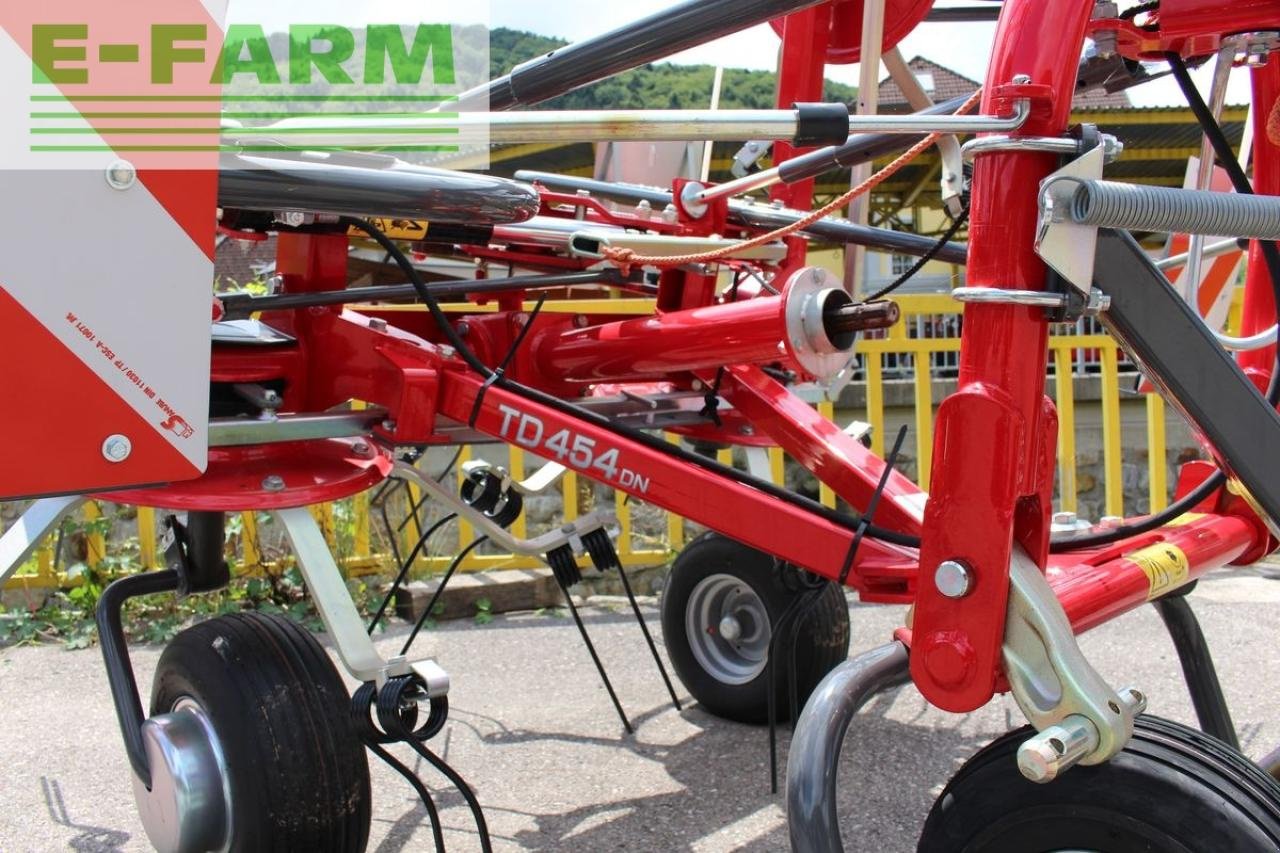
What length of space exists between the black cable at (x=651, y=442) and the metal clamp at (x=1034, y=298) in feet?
2.26

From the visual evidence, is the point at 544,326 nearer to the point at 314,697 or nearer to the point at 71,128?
the point at 314,697

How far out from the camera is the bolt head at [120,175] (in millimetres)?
1530

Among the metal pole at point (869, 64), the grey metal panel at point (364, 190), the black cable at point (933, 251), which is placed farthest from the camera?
the metal pole at point (869, 64)

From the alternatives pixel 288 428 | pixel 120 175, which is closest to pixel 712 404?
pixel 288 428

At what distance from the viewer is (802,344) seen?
92.8 inches

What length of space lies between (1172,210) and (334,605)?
1.41 m

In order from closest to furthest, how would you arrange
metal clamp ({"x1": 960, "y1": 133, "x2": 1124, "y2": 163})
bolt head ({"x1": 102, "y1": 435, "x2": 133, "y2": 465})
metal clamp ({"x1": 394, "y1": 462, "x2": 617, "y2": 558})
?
metal clamp ({"x1": 960, "y1": 133, "x2": 1124, "y2": 163}) → bolt head ({"x1": 102, "y1": 435, "x2": 133, "y2": 465}) → metal clamp ({"x1": 394, "y1": 462, "x2": 617, "y2": 558})

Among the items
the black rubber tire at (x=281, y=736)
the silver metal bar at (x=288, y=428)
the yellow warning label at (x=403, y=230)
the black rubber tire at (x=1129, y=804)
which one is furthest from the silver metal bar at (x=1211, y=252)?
the black rubber tire at (x=281, y=736)

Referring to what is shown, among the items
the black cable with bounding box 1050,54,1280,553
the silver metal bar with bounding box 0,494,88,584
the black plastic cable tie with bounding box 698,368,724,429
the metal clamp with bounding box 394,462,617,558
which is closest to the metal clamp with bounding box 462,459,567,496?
the metal clamp with bounding box 394,462,617,558

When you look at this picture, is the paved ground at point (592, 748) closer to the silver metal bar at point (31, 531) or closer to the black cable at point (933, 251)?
the silver metal bar at point (31, 531)

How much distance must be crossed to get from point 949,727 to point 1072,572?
51.6 inches

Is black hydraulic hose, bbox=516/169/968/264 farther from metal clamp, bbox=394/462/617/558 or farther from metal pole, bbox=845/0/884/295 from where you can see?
metal clamp, bbox=394/462/617/558

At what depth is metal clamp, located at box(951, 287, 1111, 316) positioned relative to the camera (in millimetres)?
1481

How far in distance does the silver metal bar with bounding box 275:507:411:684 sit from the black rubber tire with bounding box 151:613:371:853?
0.33ft
